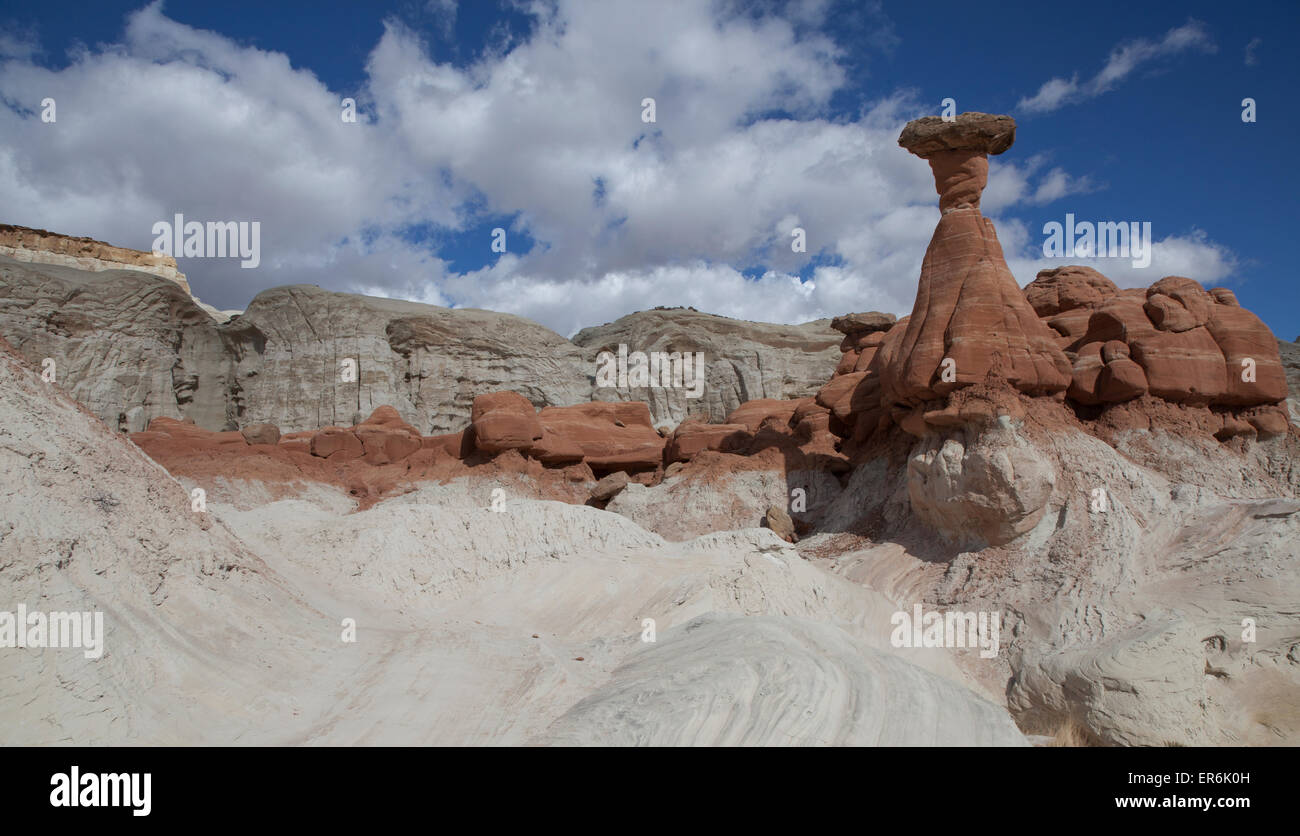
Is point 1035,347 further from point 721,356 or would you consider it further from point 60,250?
point 60,250

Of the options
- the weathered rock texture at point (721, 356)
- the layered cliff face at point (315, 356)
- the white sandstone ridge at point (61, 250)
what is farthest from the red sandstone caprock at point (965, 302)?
the white sandstone ridge at point (61, 250)

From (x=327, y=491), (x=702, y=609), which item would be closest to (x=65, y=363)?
(x=327, y=491)

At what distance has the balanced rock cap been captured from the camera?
41.9ft

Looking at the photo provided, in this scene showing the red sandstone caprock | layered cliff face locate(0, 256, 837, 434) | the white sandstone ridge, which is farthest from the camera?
the white sandstone ridge

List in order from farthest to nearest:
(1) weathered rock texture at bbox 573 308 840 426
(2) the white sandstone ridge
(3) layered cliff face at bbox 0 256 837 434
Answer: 1. (2) the white sandstone ridge
2. (1) weathered rock texture at bbox 573 308 840 426
3. (3) layered cliff face at bbox 0 256 837 434

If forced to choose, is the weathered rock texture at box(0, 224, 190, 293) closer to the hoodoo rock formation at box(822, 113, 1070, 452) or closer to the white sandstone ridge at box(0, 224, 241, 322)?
the white sandstone ridge at box(0, 224, 241, 322)

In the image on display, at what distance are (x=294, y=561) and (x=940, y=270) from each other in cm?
1067

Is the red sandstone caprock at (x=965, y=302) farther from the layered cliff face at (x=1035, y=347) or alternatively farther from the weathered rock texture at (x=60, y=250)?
the weathered rock texture at (x=60, y=250)

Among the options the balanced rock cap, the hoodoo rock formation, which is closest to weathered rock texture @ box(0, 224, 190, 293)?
the balanced rock cap

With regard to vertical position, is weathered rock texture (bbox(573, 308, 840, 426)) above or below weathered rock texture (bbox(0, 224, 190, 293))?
below

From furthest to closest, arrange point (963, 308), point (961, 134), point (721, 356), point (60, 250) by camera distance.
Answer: point (60, 250) < point (721, 356) < point (961, 134) < point (963, 308)

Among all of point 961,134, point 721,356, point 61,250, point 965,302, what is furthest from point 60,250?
point 965,302

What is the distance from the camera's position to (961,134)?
42.4 feet
